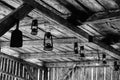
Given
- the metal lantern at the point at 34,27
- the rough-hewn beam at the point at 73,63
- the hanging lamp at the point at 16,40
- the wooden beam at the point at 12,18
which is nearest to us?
the wooden beam at the point at 12,18

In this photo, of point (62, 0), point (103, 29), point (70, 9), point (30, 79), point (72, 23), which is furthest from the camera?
point (30, 79)

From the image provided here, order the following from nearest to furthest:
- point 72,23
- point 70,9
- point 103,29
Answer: point 70,9
point 72,23
point 103,29

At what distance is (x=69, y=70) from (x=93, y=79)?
1.22 meters

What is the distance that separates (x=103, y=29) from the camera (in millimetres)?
6551

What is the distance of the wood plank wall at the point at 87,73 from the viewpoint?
36.5ft

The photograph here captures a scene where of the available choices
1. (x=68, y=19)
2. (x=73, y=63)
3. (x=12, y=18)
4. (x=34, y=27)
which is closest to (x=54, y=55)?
(x=73, y=63)

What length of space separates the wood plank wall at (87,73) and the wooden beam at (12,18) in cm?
770

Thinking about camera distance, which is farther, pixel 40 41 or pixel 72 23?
pixel 40 41

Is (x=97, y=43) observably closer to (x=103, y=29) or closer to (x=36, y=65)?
(x=103, y=29)

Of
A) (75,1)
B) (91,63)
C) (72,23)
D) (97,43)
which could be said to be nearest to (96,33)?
(97,43)

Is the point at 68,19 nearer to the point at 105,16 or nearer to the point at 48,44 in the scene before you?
the point at 48,44

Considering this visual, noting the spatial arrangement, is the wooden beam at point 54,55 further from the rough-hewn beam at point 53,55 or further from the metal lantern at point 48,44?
the metal lantern at point 48,44

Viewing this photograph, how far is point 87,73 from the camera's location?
37.8ft

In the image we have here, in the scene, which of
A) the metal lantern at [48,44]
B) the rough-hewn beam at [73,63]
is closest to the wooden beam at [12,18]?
the metal lantern at [48,44]
